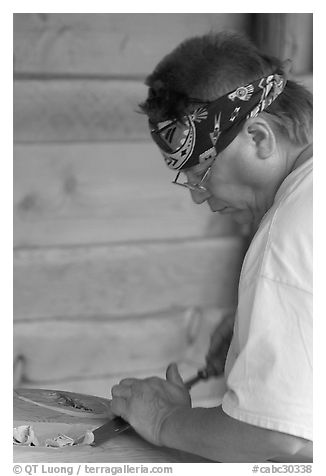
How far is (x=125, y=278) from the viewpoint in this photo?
286 cm

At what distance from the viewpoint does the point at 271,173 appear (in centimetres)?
143

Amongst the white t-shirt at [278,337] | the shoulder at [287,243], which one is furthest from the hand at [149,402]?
the shoulder at [287,243]

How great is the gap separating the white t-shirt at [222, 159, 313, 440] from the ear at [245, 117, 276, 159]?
189mm

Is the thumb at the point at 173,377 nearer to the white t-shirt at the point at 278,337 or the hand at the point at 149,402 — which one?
the hand at the point at 149,402

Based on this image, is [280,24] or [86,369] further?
[86,369]

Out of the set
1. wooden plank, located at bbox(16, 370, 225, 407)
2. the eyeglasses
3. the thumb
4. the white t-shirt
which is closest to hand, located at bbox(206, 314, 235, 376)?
the thumb

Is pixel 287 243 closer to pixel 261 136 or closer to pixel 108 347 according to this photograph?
pixel 261 136

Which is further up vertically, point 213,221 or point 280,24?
point 280,24

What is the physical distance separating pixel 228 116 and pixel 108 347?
1.68 metres

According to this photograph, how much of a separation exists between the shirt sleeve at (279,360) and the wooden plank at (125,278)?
1.63 metres

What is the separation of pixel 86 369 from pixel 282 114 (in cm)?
171
